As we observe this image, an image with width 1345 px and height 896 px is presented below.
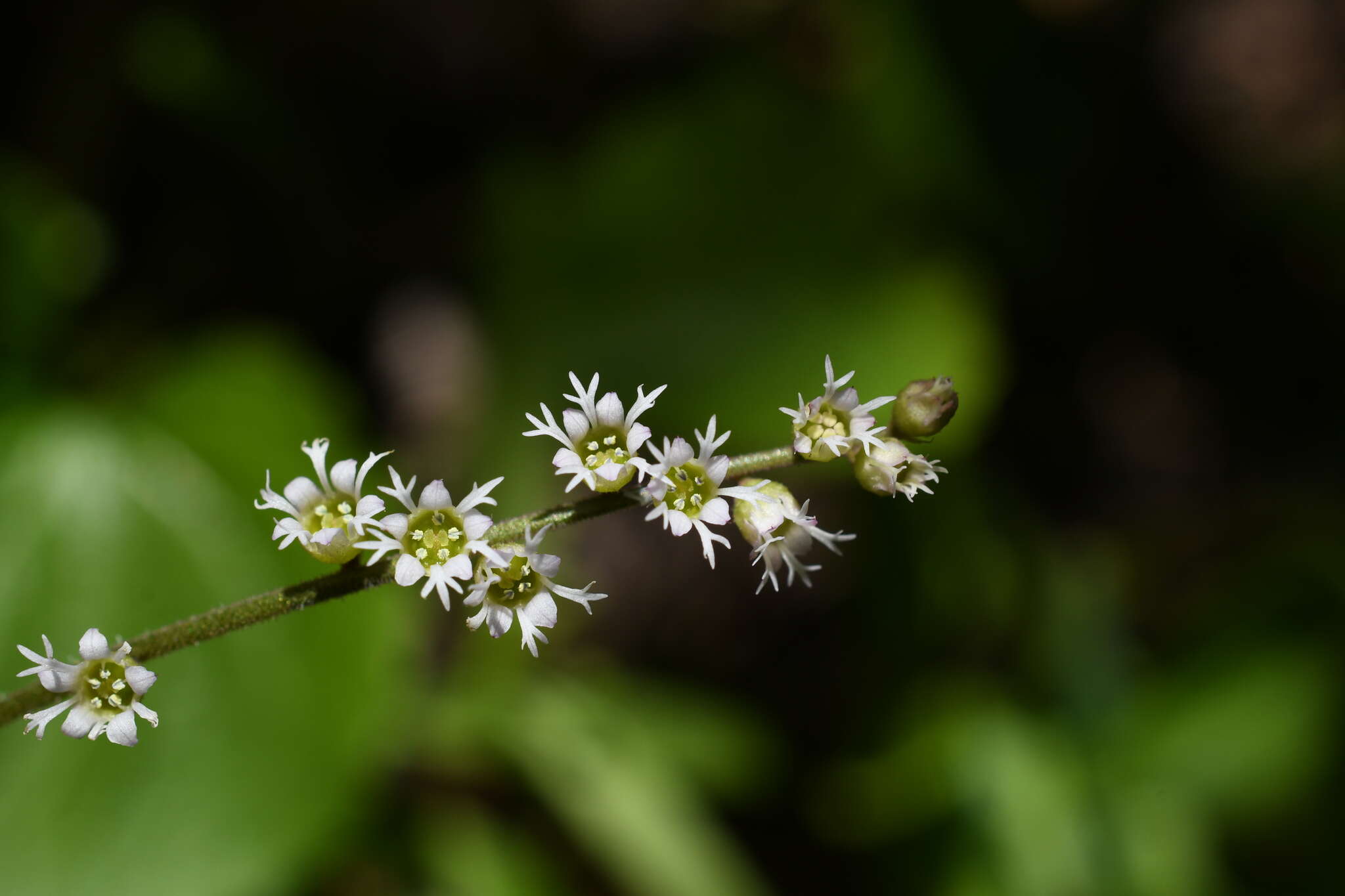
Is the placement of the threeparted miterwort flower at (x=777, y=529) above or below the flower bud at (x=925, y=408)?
below

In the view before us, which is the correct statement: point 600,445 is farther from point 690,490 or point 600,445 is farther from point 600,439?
point 690,490

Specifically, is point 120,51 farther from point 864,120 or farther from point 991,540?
point 991,540

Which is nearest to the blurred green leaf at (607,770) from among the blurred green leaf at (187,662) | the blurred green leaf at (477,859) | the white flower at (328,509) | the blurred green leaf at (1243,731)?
the blurred green leaf at (477,859)

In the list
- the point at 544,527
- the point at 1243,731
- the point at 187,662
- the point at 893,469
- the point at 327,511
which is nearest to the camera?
the point at 544,527

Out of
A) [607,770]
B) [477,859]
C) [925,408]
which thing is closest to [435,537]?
[925,408]

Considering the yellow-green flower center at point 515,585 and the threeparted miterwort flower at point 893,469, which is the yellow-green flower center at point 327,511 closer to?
the yellow-green flower center at point 515,585

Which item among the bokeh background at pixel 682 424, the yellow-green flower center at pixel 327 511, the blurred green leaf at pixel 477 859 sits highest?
the bokeh background at pixel 682 424

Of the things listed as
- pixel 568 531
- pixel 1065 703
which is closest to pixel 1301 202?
pixel 1065 703
